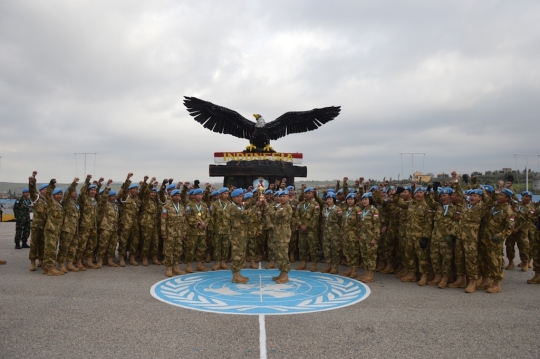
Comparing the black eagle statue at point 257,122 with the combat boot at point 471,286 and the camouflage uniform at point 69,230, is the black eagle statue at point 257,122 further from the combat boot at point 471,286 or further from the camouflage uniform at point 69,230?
the combat boot at point 471,286

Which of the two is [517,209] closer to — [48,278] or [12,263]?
[48,278]

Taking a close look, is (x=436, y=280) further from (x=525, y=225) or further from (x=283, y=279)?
(x=525, y=225)

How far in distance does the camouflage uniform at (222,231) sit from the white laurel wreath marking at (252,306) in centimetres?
121

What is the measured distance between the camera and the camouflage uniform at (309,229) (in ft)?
30.4

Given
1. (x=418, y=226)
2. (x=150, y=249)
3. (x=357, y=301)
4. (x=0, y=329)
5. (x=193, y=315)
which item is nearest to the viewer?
(x=0, y=329)

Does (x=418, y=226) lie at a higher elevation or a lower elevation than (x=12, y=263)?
higher

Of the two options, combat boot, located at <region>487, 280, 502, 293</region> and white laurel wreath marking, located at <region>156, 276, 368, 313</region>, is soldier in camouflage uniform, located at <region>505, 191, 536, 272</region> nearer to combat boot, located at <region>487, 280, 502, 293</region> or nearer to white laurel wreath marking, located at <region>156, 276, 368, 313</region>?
combat boot, located at <region>487, 280, 502, 293</region>

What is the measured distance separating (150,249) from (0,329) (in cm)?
493

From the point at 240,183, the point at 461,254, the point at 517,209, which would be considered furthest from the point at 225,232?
the point at 240,183

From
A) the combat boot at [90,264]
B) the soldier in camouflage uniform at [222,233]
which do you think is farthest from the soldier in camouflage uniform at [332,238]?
the combat boot at [90,264]

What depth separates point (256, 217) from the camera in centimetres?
966

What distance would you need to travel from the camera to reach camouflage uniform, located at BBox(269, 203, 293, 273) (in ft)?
25.3

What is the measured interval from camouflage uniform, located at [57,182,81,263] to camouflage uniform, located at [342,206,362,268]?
18.6 feet

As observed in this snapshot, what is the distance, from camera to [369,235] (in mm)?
8039
